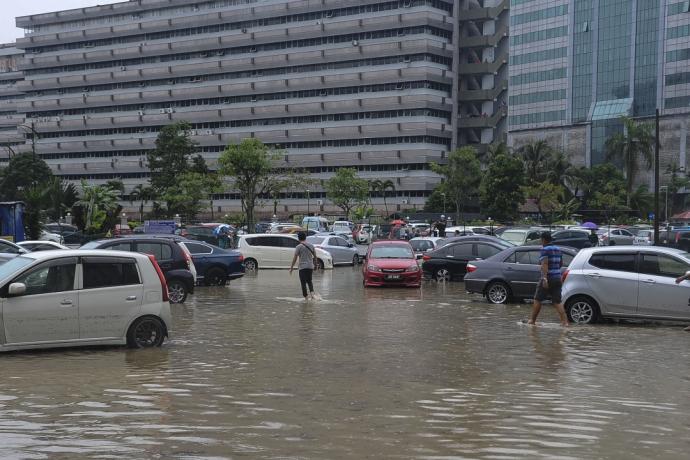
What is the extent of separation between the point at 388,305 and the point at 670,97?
273ft

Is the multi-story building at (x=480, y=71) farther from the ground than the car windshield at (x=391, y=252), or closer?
farther from the ground

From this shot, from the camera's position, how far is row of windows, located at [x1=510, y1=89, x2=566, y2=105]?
10308cm

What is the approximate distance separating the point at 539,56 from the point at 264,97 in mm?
39017

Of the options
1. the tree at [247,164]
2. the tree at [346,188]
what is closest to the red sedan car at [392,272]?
the tree at [247,164]

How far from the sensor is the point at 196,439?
6.64 metres

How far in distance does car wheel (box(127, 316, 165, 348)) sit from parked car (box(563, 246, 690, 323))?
829 cm

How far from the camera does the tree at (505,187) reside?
231 feet

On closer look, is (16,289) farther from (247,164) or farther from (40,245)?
(247,164)

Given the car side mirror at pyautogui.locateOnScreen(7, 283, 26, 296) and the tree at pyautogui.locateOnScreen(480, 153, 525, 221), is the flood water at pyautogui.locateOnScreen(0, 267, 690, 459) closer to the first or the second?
the car side mirror at pyautogui.locateOnScreen(7, 283, 26, 296)

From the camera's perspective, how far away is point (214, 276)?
79.3 ft

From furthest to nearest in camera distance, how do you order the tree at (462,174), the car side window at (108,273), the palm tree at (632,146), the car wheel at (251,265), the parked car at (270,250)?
the palm tree at (632,146), the tree at (462,174), the parked car at (270,250), the car wheel at (251,265), the car side window at (108,273)

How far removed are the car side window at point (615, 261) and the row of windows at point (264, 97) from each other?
87.2 m

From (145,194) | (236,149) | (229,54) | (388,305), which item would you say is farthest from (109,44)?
(388,305)

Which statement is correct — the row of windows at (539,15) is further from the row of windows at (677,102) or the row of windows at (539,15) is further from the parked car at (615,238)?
the parked car at (615,238)
